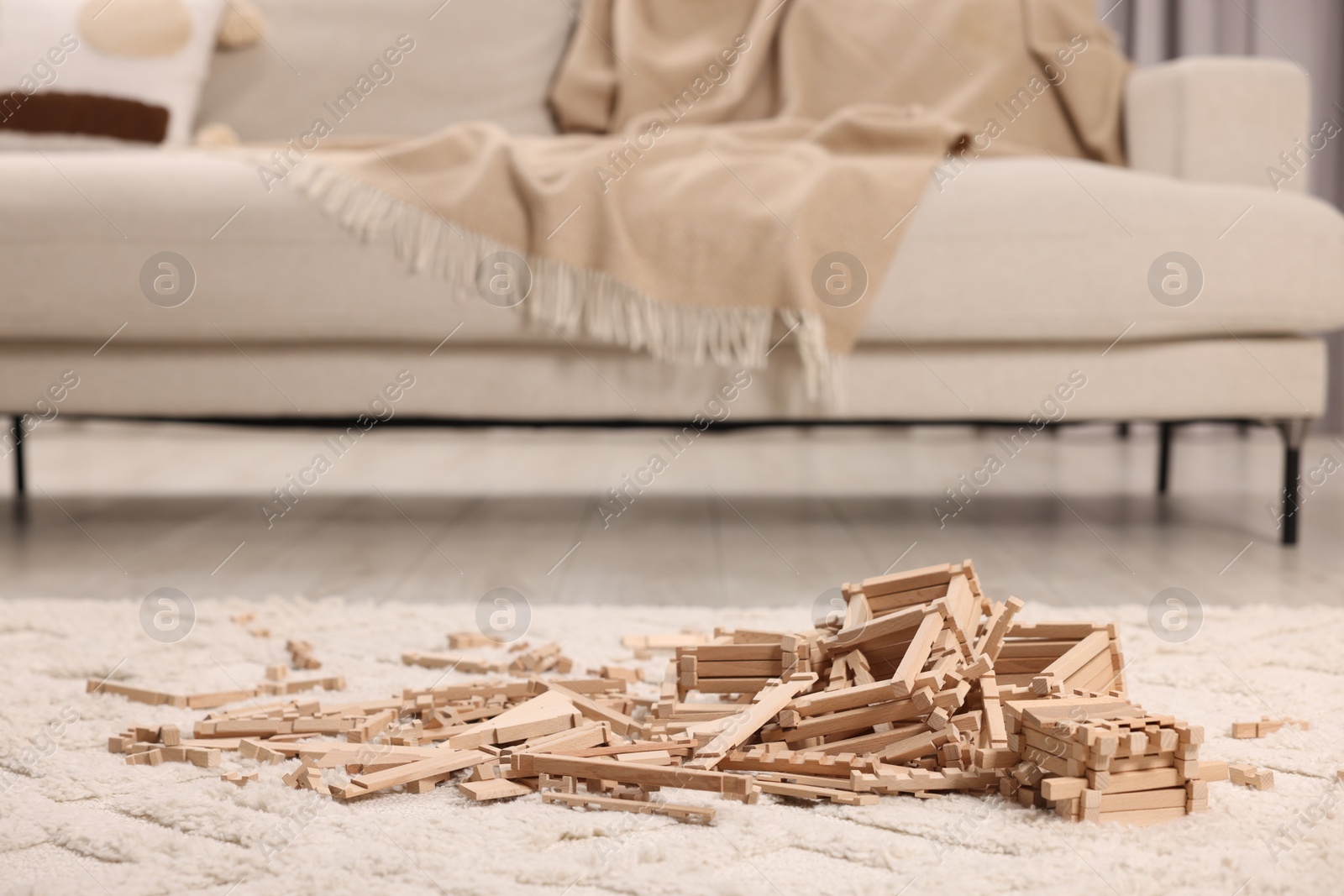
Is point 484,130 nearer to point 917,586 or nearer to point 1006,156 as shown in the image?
point 1006,156

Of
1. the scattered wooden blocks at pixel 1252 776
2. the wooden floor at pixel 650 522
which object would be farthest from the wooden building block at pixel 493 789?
the wooden floor at pixel 650 522

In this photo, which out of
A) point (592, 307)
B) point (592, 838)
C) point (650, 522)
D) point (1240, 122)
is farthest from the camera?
point (650, 522)

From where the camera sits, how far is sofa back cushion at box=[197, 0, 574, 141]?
238 centimetres

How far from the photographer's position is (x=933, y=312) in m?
1.70

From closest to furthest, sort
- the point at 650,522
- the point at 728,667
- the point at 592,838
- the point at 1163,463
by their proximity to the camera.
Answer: the point at 592,838, the point at 728,667, the point at 650,522, the point at 1163,463

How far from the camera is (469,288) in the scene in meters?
1.70

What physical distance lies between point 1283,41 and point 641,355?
2.74 m

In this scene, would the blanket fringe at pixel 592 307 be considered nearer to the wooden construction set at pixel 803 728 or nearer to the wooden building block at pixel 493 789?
the wooden construction set at pixel 803 728

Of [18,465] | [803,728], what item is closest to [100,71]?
[18,465]

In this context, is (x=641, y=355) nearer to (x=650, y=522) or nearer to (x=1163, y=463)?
(x=650, y=522)

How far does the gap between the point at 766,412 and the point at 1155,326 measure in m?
0.58

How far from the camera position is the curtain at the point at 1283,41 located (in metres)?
3.41

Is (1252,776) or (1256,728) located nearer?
(1252,776)

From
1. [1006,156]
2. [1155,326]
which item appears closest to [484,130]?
[1006,156]
